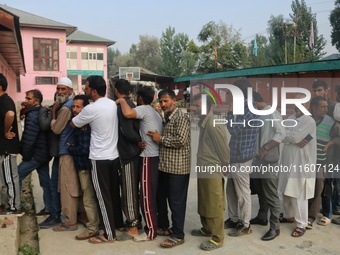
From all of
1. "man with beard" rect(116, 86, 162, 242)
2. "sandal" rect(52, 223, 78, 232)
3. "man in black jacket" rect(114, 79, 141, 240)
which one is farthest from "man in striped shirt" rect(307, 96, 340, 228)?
"sandal" rect(52, 223, 78, 232)

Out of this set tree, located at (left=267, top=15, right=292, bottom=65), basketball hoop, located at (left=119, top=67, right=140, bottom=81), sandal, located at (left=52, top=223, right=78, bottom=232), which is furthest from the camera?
tree, located at (left=267, top=15, right=292, bottom=65)

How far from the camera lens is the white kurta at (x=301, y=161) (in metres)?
3.87

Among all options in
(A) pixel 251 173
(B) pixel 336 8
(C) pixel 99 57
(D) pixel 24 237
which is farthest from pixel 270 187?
(B) pixel 336 8

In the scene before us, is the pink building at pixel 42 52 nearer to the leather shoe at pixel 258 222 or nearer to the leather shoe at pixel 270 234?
the leather shoe at pixel 258 222

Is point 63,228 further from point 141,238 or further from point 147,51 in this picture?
point 147,51

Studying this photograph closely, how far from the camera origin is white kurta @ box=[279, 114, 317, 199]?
3867mm

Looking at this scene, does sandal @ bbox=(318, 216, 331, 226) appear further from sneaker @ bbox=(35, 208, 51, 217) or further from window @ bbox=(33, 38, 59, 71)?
window @ bbox=(33, 38, 59, 71)

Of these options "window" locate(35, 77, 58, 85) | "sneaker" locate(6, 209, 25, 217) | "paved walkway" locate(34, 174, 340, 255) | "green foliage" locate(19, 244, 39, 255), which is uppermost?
"window" locate(35, 77, 58, 85)

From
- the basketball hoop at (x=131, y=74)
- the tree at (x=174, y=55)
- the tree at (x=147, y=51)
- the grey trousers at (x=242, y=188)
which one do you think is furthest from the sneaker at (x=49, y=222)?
the tree at (x=147, y=51)

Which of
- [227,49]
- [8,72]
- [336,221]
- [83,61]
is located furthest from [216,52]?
[336,221]

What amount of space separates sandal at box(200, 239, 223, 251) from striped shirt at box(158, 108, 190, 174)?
73cm

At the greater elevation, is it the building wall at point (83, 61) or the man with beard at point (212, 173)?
the building wall at point (83, 61)

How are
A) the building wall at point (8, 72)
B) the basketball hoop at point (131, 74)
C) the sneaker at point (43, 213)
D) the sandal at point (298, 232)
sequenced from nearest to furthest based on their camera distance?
the sandal at point (298, 232)
the sneaker at point (43, 213)
the building wall at point (8, 72)
the basketball hoop at point (131, 74)

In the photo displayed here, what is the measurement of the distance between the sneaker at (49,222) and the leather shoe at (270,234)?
2.34 m
